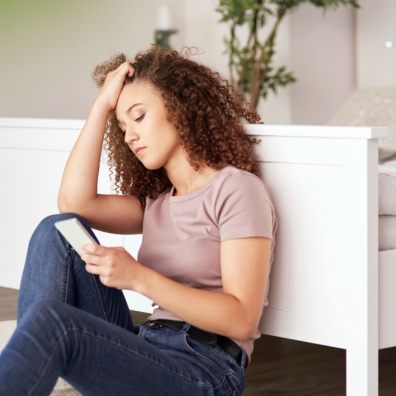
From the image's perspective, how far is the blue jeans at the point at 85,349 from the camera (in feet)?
4.80

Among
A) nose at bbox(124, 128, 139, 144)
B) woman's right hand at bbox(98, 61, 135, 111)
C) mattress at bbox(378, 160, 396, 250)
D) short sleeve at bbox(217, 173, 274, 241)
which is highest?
woman's right hand at bbox(98, 61, 135, 111)

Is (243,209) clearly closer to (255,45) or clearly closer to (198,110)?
(198,110)

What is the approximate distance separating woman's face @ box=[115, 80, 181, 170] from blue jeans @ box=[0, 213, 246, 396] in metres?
Answer: 0.23

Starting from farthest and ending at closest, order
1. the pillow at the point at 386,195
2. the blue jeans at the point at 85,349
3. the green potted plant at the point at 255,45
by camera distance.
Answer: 1. the green potted plant at the point at 255,45
2. the pillow at the point at 386,195
3. the blue jeans at the point at 85,349

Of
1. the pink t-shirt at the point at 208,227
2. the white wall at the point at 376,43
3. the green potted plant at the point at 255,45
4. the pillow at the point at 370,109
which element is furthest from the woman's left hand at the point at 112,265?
the white wall at the point at 376,43

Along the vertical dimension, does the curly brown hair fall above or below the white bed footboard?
above

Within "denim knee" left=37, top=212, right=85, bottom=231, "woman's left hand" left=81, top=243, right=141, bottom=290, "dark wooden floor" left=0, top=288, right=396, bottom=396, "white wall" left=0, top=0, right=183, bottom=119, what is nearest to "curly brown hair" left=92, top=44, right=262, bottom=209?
"denim knee" left=37, top=212, right=85, bottom=231

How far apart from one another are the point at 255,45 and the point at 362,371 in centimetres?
281

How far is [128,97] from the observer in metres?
1.88

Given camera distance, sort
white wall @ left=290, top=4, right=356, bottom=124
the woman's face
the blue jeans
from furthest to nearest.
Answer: white wall @ left=290, top=4, right=356, bottom=124, the woman's face, the blue jeans

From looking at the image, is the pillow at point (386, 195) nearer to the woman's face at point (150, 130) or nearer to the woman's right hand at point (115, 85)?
the woman's face at point (150, 130)

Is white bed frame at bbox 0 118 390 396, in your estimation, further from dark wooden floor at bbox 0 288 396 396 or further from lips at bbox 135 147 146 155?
dark wooden floor at bbox 0 288 396 396

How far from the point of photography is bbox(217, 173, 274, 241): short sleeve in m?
1.70

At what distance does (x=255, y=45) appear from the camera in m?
4.47
